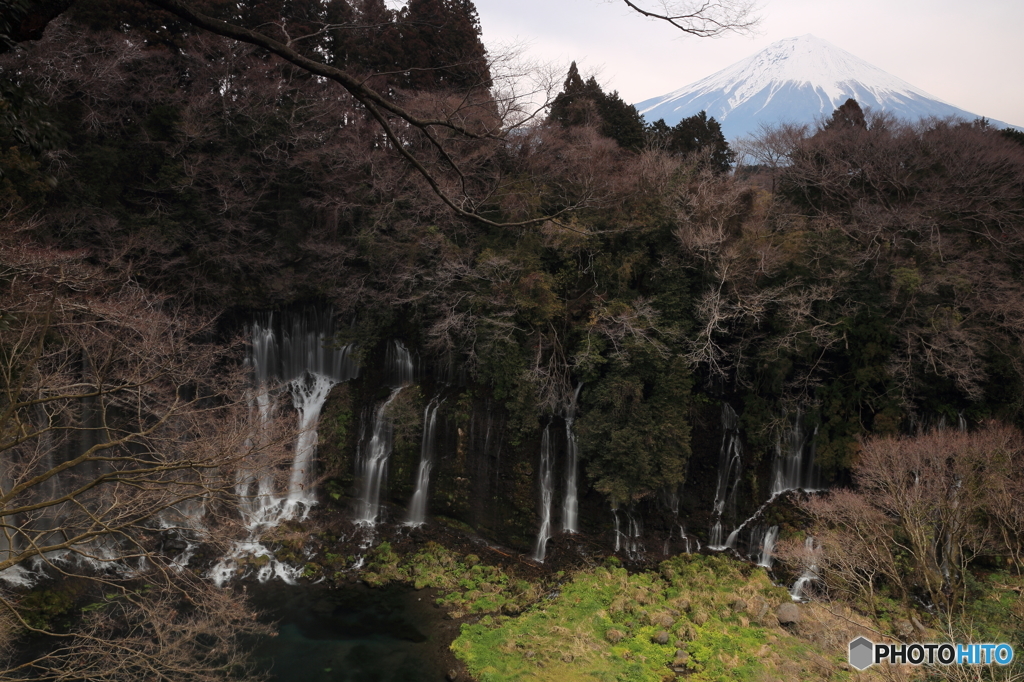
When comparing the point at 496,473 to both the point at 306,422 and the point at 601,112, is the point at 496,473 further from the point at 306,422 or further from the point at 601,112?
the point at 601,112

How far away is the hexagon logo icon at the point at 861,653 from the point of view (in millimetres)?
8344

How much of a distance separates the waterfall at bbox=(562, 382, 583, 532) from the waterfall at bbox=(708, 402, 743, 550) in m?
3.43

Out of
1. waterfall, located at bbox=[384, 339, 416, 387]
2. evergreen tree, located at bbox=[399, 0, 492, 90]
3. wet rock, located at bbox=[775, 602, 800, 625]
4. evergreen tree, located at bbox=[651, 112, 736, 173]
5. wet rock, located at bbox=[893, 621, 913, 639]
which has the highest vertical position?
evergreen tree, located at bbox=[399, 0, 492, 90]

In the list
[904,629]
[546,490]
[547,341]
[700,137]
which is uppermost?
[700,137]

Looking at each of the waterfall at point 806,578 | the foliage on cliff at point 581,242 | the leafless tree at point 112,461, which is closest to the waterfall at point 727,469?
the foliage on cliff at point 581,242

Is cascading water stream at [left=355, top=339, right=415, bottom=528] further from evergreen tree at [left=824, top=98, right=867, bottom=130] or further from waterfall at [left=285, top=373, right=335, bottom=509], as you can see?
evergreen tree at [left=824, top=98, right=867, bottom=130]

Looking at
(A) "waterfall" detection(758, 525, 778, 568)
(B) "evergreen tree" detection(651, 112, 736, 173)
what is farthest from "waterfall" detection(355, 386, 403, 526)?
(B) "evergreen tree" detection(651, 112, 736, 173)

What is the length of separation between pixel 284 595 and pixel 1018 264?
62.4 feet

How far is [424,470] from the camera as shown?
15789 millimetres

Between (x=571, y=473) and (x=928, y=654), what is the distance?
8287mm

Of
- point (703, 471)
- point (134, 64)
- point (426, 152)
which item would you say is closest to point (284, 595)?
point (703, 471)

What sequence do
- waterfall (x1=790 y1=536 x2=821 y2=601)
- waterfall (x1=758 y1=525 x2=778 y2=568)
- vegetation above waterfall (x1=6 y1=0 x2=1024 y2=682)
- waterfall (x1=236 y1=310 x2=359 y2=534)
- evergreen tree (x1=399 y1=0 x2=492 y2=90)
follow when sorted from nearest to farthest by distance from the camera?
vegetation above waterfall (x1=6 y1=0 x2=1024 y2=682) < waterfall (x1=790 y1=536 x2=821 y2=601) < waterfall (x1=758 y1=525 x2=778 y2=568) < waterfall (x1=236 y1=310 x2=359 y2=534) < evergreen tree (x1=399 y1=0 x2=492 y2=90)

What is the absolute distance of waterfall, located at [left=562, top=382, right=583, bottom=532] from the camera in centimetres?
1453

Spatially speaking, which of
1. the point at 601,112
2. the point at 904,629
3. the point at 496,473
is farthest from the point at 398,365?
the point at 904,629
